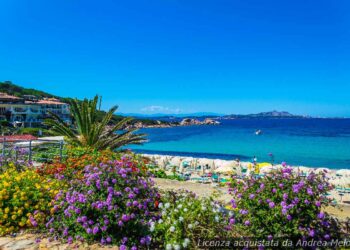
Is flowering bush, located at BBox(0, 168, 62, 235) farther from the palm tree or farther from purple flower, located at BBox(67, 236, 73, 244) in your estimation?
the palm tree

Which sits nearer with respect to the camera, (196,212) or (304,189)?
(304,189)

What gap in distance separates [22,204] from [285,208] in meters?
3.86

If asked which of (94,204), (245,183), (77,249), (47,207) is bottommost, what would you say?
(77,249)

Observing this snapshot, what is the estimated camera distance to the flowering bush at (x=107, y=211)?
375 centimetres

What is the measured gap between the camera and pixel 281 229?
3.31m

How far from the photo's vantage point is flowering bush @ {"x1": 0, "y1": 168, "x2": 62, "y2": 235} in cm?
444

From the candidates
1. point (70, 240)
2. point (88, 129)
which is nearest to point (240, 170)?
point (88, 129)

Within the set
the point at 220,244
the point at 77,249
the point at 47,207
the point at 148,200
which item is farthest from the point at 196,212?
the point at 47,207

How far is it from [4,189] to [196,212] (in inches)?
123

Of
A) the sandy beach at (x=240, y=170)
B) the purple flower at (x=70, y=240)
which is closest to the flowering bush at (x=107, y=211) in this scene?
the purple flower at (x=70, y=240)

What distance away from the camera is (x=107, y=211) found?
148 inches

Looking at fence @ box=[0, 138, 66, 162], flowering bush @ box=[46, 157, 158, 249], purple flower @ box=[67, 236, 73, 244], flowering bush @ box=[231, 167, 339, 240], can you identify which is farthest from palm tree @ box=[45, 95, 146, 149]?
flowering bush @ box=[231, 167, 339, 240]

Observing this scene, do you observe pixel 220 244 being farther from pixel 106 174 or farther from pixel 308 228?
pixel 106 174

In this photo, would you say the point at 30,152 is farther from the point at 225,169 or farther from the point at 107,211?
the point at 225,169
